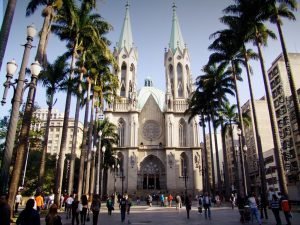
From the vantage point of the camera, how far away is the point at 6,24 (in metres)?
9.18

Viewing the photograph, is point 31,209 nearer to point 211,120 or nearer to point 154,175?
point 211,120

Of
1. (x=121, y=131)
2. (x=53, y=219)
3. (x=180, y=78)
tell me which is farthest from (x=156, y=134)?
(x=53, y=219)

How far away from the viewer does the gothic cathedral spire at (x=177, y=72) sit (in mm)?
57609

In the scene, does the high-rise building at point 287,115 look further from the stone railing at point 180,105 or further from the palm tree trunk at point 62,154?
the palm tree trunk at point 62,154

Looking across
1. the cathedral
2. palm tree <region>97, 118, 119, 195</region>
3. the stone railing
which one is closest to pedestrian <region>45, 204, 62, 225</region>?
palm tree <region>97, 118, 119, 195</region>

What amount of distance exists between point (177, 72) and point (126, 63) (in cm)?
1225

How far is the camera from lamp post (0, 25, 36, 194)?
8.07 meters

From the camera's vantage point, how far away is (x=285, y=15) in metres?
19.9

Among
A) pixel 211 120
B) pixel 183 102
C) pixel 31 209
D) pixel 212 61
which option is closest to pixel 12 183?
pixel 31 209

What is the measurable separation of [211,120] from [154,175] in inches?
817

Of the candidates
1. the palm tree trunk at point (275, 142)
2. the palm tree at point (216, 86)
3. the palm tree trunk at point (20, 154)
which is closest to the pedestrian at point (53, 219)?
the palm tree trunk at point (20, 154)

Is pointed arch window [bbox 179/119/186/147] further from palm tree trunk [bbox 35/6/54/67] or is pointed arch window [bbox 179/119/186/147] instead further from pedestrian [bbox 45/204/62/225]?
pedestrian [bbox 45/204/62/225]

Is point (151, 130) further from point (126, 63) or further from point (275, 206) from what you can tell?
point (275, 206)

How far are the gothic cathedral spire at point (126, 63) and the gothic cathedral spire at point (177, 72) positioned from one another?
26.1 ft
